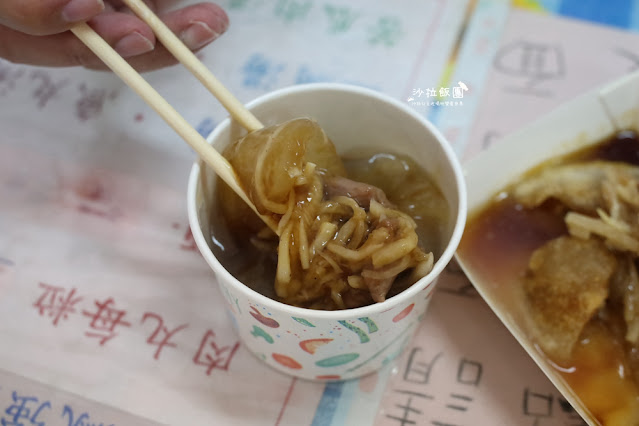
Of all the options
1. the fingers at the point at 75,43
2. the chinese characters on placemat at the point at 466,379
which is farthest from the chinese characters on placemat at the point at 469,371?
the fingers at the point at 75,43

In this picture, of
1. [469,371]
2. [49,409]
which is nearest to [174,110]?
[49,409]

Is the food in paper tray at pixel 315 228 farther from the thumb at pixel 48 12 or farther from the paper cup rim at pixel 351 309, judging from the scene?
the thumb at pixel 48 12

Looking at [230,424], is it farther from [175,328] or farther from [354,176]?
[354,176]

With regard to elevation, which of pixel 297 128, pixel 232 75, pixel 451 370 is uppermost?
pixel 297 128

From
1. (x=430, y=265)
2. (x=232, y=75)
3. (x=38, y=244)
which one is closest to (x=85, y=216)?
(x=38, y=244)

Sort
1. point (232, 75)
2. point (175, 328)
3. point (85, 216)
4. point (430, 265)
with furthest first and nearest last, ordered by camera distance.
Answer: point (232, 75) → point (85, 216) → point (175, 328) → point (430, 265)

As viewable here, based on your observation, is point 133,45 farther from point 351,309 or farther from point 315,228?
point 351,309

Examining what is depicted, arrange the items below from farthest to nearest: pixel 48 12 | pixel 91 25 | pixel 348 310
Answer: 1. pixel 91 25
2. pixel 48 12
3. pixel 348 310

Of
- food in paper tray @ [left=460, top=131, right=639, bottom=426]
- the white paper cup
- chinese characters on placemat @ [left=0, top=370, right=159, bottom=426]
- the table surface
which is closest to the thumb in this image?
the white paper cup
